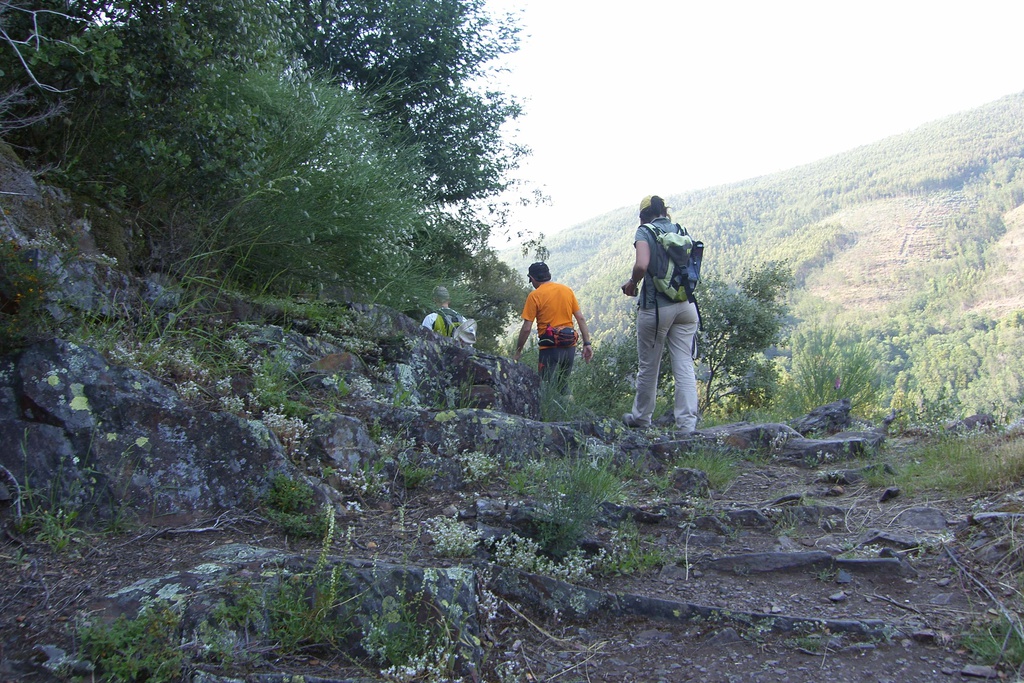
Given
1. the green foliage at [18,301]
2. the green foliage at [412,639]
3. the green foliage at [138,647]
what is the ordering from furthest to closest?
the green foliage at [18,301] < the green foliage at [412,639] < the green foliage at [138,647]

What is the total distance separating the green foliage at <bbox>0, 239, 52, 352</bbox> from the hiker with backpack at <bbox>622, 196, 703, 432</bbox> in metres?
4.68

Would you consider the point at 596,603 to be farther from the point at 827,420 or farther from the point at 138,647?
the point at 827,420

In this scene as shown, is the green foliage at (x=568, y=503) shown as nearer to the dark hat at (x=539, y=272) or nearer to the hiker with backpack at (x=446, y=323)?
the hiker with backpack at (x=446, y=323)

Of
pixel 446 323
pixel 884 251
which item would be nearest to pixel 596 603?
pixel 446 323

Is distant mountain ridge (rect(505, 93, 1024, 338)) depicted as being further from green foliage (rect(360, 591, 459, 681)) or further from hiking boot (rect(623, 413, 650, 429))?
green foliage (rect(360, 591, 459, 681))

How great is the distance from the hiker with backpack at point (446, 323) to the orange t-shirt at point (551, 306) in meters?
0.71

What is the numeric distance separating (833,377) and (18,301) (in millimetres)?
9594

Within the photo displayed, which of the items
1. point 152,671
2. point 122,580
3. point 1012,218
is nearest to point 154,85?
point 122,580

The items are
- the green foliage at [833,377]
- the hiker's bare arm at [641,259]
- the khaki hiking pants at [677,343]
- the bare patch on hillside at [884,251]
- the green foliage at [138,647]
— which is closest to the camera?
the green foliage at [138,647]

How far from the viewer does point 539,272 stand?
796cm

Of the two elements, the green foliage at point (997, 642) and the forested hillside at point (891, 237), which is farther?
the forested hillside at point (891, 237)

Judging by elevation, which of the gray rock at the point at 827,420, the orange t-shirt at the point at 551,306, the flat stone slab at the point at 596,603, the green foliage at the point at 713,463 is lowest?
the gray rock at the point at 827,420

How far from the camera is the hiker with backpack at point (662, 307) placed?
A: 659cm

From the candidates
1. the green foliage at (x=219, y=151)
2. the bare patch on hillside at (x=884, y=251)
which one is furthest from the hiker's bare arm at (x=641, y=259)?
the bare patch on hillside at (x=884, y=251)
